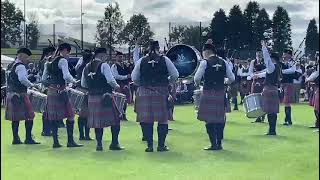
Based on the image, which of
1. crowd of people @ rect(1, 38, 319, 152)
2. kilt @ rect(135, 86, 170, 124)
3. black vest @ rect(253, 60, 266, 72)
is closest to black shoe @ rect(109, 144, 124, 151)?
crowd of people @ rect(1, 38, 319, 152)

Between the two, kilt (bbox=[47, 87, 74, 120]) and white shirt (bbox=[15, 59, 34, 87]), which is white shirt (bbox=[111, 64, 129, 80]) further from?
white shirt (bbox=[15, 59, 34, 87])

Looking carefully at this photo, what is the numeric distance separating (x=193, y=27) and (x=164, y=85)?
2135 cm

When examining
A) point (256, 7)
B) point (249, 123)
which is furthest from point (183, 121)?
point (256, 7)

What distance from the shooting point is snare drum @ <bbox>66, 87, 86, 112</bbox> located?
9.91 meters

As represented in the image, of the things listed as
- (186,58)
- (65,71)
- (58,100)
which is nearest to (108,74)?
(65,71)

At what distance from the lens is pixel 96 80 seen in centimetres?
855

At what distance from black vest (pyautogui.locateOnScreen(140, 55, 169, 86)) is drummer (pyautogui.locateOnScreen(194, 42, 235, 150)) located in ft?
1.64

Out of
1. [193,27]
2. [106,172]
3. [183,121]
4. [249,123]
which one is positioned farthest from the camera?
[193,27]

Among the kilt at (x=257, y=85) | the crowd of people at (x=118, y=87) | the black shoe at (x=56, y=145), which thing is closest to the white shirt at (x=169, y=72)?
the crowd of people at (x=118, y=87)

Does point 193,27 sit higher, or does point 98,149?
point 193,27

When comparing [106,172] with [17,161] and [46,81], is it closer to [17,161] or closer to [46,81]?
[17,161]

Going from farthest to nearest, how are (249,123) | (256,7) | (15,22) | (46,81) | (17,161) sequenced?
(256,7) < (15,22) < (249,123) < (46,81) < (17,161)

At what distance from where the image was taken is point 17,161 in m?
7.75

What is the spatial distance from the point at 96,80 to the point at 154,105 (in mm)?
933
